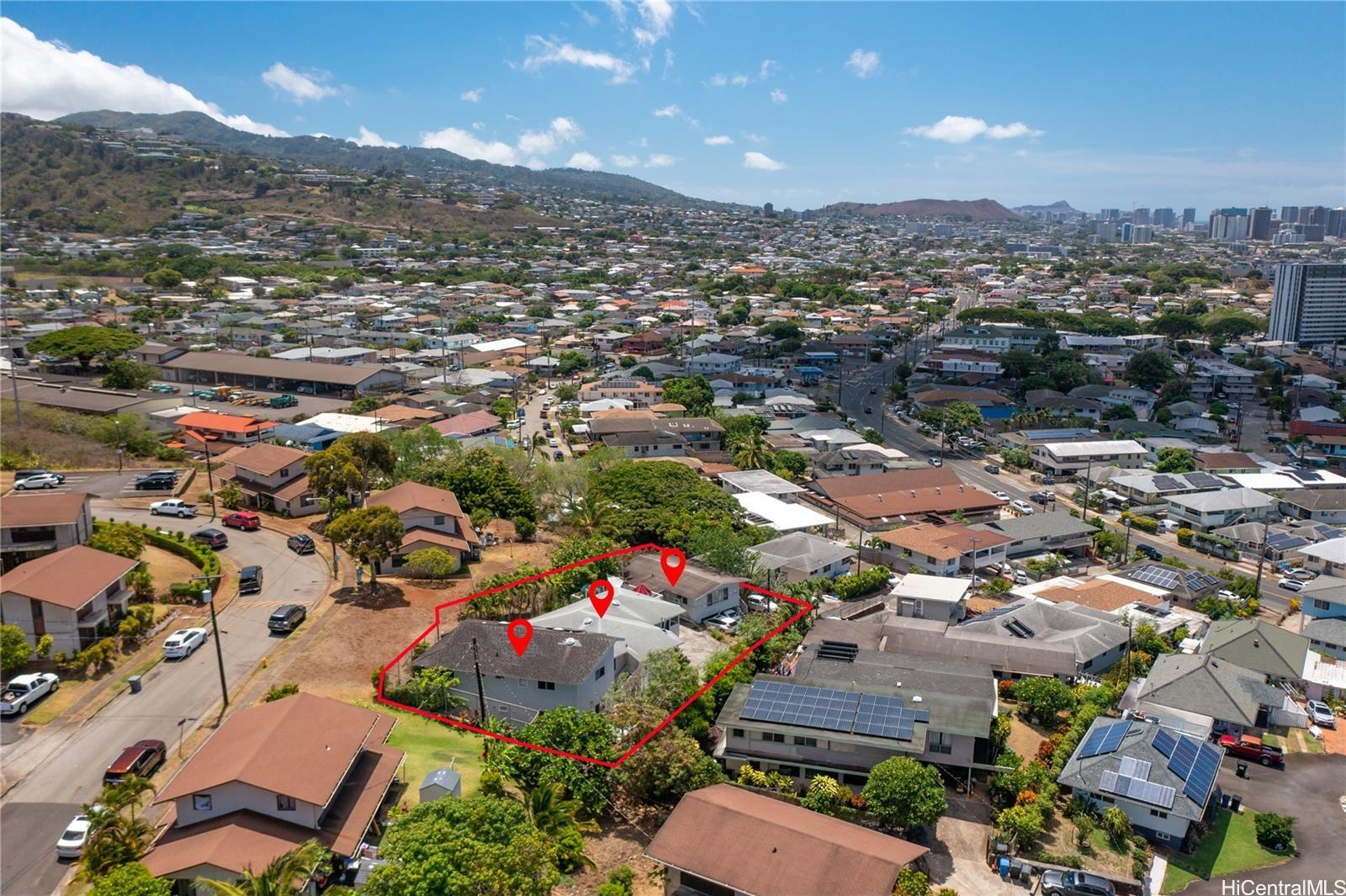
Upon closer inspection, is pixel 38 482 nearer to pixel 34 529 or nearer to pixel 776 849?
pixel 34 529

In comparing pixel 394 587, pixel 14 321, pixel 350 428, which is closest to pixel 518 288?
pixel 14 321

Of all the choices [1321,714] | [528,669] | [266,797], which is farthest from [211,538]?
[1321,714]

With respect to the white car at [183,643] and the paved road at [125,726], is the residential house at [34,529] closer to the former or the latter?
the paved road at [125,726]

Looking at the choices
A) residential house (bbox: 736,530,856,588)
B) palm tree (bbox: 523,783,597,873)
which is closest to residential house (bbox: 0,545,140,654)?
palm tree (bbox: 523,783,597,873)

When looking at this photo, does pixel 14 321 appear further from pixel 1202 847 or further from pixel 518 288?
pixel 1202 847

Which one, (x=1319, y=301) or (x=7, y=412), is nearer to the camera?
(x=7, y=412)

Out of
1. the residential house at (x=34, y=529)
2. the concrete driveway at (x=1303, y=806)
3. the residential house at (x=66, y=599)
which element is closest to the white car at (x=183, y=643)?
the residential house at (x=66, y=599)
